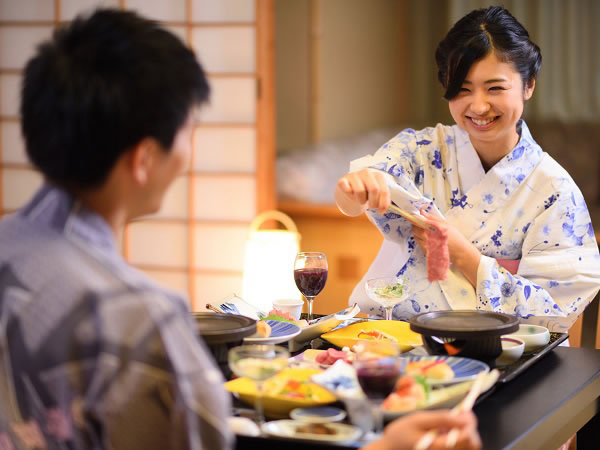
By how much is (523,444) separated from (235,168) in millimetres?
3260

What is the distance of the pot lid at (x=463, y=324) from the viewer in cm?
149

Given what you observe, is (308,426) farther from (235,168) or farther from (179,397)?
(235,168)

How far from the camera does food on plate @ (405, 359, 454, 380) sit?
137 centimetres

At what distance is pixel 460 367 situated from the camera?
143 centimetres

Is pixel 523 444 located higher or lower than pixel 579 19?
lower

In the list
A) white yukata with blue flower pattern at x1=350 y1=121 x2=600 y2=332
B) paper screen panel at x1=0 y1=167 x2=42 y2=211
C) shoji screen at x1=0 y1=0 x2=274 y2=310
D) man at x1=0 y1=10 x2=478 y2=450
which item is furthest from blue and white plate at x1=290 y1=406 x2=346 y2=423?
paper screen panel at x1=0 y1=167 x2=42 y2=211

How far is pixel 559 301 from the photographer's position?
6.95ft

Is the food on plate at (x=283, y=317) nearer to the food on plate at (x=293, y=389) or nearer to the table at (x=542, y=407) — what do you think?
the food on plate at (x=293, y=389)

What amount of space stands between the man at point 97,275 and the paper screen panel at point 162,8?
138 inches

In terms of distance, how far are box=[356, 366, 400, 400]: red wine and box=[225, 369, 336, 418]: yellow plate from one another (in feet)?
0.42

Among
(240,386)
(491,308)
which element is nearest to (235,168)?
(491,308)

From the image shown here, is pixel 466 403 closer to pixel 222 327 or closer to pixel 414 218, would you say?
pixel 222 327

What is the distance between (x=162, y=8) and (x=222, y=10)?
36 centimetres

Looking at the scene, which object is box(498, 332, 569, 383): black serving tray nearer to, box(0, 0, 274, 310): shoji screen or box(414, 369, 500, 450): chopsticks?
box(414, 369, 500, 450): chopsticks
